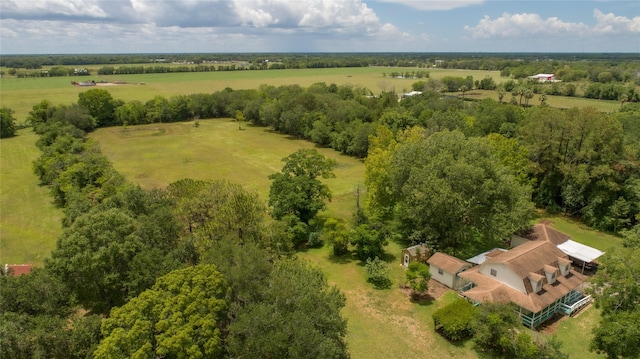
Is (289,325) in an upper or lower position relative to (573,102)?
upper

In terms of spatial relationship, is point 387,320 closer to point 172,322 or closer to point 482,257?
point 482,257

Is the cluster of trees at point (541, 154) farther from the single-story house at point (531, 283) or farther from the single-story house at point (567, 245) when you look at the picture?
the single-story house at point (531, 283)

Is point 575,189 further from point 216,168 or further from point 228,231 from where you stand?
point 216,168

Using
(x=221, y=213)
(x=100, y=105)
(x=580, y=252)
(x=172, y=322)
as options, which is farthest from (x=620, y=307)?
(x=100, y=105)

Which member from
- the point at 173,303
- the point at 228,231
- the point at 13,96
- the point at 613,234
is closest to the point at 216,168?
the point at 228,231

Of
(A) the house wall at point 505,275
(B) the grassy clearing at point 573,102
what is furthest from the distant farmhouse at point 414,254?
(B) the grassy clearing at point 573,102

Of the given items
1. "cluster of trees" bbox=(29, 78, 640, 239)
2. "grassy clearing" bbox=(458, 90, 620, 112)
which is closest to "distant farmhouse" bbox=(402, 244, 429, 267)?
"cluster of trees" bbox=(29, 78, 640, 239)
